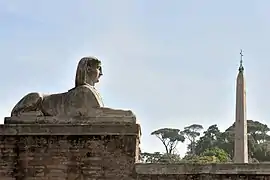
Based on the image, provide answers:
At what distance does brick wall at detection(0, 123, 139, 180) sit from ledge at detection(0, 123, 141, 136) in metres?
0.04

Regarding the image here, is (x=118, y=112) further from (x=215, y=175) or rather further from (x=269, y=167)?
(x=269, y=167)

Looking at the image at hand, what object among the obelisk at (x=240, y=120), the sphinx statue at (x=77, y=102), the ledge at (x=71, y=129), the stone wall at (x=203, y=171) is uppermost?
the obelisk at (x=240, y=120)

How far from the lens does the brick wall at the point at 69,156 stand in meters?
10.4

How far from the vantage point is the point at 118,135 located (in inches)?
414

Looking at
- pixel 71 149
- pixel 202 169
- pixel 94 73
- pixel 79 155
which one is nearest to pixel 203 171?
pixel 202 169

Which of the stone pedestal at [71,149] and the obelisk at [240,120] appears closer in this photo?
the stone pedestal at [71,149]

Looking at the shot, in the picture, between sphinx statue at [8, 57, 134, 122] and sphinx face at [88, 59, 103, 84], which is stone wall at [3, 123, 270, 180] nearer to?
sphinx statue at [8, 57, 134, 122]

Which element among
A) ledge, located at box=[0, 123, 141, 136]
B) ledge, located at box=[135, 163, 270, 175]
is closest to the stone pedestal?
ledge, located at box=[0, 123, 141, 136]

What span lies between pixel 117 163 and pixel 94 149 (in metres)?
0.44

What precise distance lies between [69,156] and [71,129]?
44 centimetres

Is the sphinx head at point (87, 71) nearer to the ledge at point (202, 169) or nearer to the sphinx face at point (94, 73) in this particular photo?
the sphinx face at point (94, 73)

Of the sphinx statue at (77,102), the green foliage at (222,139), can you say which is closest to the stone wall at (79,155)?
the sphinx statue at (77,102)

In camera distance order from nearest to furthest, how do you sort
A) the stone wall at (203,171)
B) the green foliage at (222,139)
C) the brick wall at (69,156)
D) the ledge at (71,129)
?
the stone wall at (203,171)
the brick wall at (69,156)
the ledge at (71,129)
the green foliage at (222,139)

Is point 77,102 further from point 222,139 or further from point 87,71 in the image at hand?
point 222,139
